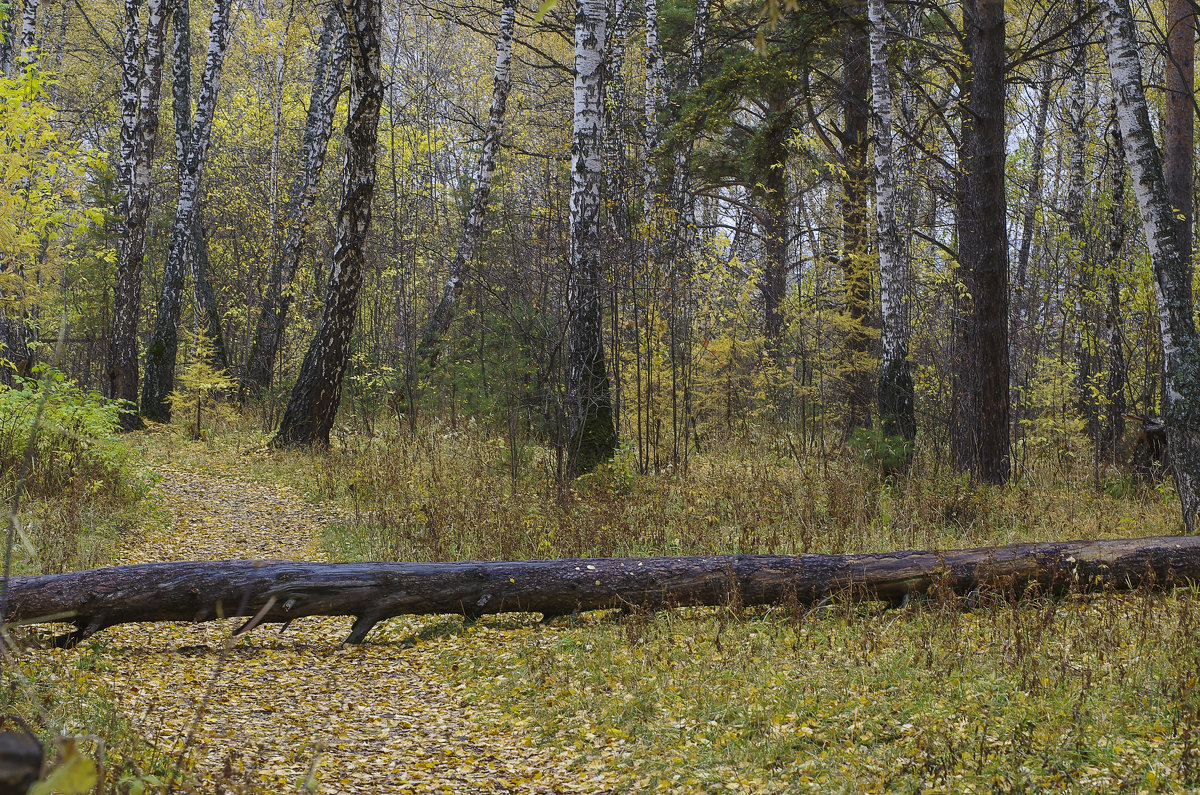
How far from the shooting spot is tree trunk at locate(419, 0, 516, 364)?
14.3 m

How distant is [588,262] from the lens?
9359mm

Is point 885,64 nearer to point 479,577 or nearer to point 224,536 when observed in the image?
point 479,577

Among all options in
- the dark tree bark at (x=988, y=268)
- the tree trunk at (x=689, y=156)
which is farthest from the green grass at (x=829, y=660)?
the tree trunk at (x=689, y=156)

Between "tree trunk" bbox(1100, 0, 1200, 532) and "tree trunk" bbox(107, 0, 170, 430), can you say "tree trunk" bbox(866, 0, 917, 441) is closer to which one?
"tree trunk" bbox(1100, 0, 1200, 532)

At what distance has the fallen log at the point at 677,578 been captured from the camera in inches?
213

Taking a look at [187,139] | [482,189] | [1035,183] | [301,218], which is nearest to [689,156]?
[482,189]

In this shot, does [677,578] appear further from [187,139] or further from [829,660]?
[187,139]

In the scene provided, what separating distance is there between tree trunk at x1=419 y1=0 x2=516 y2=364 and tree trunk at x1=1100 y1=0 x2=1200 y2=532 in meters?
9.74

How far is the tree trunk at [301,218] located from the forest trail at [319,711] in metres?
10.3

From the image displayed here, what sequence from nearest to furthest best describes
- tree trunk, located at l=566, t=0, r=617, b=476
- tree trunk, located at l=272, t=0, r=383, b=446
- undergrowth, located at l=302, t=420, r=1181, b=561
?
undergrowth, located at l=302, t=420, r=1181, b=561
tree trunk, located at l=566, t=0, r=617, b=476
tree trunk, located at l=272, t=0, r=383, b=446

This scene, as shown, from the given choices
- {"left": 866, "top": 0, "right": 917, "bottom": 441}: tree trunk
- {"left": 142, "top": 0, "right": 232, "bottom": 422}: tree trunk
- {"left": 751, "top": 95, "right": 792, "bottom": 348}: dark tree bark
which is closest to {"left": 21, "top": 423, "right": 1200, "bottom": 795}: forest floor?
{"left": 866, "top": 0, "right": 917, "bottom": 441}: tree trunk

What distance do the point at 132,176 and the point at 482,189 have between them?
5629mm

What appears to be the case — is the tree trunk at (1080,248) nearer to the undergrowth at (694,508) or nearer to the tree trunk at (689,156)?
the undergrowth at (694,508)

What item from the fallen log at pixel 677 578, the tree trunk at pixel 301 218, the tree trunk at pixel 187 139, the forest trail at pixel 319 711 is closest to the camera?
the forest trail at pixel 319 711
